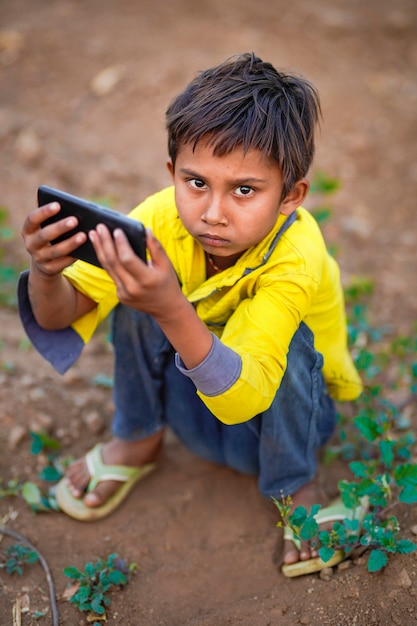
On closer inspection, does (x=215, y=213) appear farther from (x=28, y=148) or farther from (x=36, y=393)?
(x=28, y=148)

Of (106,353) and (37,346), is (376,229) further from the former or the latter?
(37,346)

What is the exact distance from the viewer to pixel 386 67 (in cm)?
431

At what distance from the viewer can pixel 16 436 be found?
2256mm

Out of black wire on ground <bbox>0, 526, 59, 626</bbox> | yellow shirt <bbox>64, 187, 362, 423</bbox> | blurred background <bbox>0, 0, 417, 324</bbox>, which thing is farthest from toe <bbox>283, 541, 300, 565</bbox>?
blurred background <bbox>0, 0, 417, 324</bbox>

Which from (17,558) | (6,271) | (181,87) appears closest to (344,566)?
(17,558)

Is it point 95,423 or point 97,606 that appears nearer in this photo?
point 97,606

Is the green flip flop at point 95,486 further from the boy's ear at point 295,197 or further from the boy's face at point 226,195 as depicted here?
the boy's ear at point 295,197

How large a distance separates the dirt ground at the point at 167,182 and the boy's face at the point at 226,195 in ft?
3.01

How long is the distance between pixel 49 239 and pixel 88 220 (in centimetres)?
11

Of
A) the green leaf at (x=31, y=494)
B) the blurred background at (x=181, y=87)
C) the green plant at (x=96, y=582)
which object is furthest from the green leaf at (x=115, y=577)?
the blurred background at (x=181, y=87)

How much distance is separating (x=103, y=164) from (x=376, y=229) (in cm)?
148

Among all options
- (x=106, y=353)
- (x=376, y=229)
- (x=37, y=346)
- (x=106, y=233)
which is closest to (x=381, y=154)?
(x=376, y=229)

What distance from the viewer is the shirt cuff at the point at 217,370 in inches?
54.8

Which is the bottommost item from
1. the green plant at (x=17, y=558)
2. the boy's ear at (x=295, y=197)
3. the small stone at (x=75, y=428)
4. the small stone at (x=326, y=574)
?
the small stone at (x=75, y=428)
